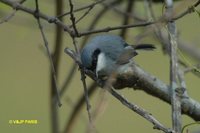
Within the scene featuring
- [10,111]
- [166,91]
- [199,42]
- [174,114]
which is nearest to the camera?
[174,114]

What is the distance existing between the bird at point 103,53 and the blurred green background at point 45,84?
1.53 metres

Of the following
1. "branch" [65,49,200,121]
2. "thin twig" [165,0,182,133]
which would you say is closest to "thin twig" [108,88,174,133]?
"thin twig" [165,0,182,133]

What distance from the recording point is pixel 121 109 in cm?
492

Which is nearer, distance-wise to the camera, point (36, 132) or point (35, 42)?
point (36, 132)

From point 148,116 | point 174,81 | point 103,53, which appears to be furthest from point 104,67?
point 148,116

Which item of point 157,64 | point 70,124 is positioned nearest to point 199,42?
point 70,124

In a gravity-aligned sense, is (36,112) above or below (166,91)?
below

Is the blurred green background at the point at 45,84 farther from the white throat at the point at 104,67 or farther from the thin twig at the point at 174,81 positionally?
the thin twig at the point at 174,81

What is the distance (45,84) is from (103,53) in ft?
10.6

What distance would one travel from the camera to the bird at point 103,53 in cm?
218

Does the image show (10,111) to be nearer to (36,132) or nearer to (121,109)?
(36,132)

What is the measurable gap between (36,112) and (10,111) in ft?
1.40

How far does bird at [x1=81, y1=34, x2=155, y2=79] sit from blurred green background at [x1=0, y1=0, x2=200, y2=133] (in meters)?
1.53

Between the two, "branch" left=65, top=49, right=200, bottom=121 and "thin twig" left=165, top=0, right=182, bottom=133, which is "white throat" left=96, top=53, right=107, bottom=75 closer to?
"branch" left=65, top=49, right=200, bottom=121
